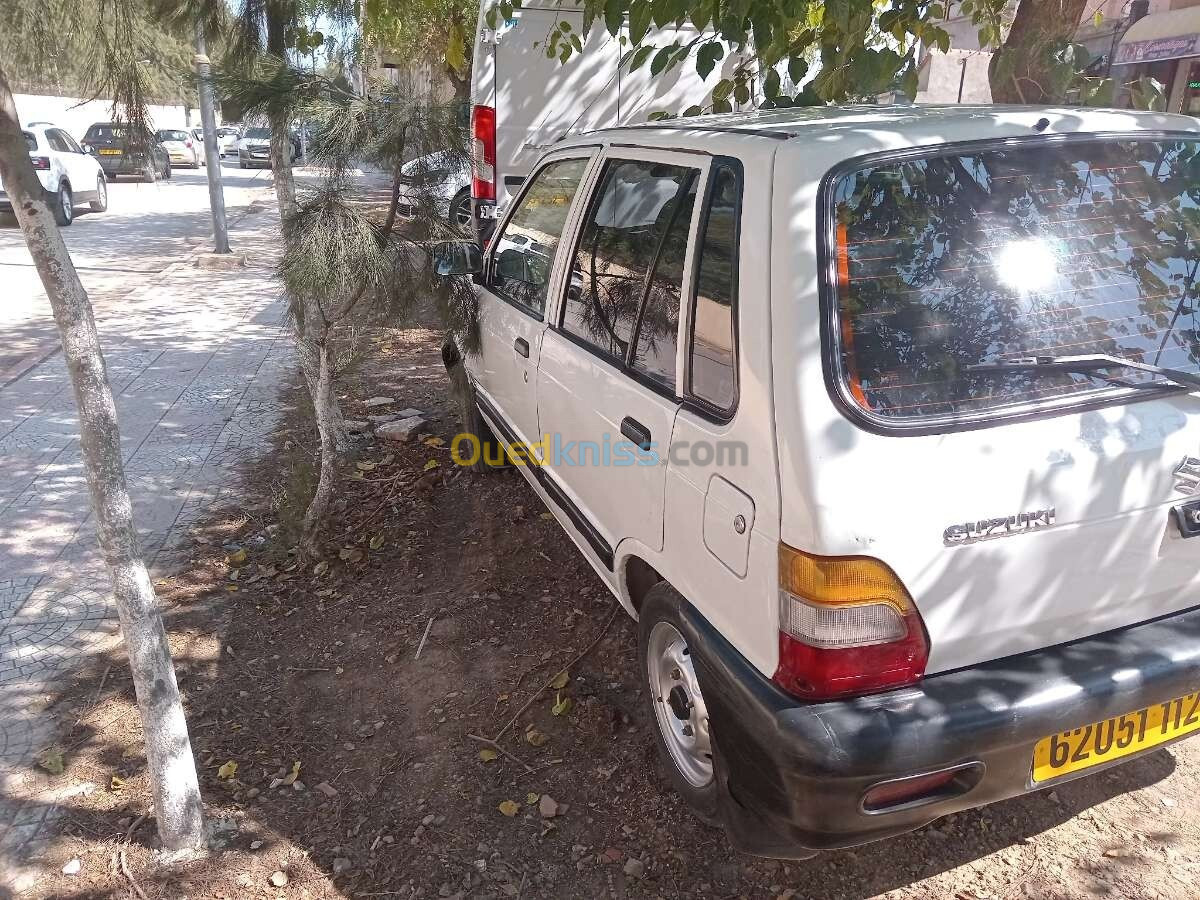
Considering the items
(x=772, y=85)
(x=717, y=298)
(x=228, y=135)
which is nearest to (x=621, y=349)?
(x=717, y=298)

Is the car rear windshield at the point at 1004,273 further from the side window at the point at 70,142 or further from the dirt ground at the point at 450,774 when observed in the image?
the side window at the point at 70,142

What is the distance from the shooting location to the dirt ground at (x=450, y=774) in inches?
98.8

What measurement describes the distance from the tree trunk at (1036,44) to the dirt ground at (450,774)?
9.52 feet

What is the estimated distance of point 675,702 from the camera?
2.71 metres

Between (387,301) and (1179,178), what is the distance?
293 cm

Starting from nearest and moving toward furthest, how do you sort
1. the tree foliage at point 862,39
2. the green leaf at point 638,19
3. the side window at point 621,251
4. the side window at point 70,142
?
the side window at point 621,251 → the green leaf at point 638,19 → the tree foliage at point 862,39 → the side window at point 70,142

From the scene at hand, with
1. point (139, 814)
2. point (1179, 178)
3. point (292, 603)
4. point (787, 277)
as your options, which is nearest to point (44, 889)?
point (139, 814)

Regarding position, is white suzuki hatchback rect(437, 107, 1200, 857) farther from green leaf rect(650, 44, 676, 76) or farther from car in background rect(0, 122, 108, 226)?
car in background rect(0, 122, 108, 226)

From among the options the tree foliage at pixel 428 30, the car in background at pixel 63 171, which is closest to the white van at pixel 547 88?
the tree foliage at pixel 428 30

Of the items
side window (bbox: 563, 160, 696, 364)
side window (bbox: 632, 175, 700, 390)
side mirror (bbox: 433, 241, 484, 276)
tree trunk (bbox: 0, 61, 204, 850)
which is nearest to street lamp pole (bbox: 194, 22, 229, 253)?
side mirror (bbox: 433, 241, 484, 276)

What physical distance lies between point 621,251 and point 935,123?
3.48 ft

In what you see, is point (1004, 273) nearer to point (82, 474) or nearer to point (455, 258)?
point (455, 258)

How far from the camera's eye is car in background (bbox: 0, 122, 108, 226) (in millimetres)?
14508

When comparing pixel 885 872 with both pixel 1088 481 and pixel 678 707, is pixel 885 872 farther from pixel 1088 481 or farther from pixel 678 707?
pixel 1088 481
